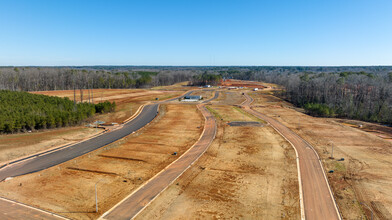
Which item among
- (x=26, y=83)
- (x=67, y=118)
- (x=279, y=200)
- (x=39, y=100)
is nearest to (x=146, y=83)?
(x=26, y=83)

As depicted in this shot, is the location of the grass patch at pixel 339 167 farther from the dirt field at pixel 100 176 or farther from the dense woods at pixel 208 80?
the dense woods at pixel 208 80

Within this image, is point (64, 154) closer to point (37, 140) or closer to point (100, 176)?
point (37, 140)

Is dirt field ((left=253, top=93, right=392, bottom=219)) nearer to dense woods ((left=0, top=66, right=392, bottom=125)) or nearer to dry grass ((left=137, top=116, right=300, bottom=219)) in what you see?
dry grass ((left=137, top=116, right=300, bottom=219))

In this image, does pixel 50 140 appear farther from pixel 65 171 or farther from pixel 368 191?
pixel 368 191

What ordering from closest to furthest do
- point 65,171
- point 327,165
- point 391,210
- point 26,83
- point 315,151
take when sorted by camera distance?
1. point 391,210
2. point 65,171
3. point 327,165
4. point 315,151
5. point 26,83

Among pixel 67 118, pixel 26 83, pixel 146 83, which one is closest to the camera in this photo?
pixel 67 118

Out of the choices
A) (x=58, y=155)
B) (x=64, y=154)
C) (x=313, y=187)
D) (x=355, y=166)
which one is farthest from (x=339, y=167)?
(x=58, y=155)
